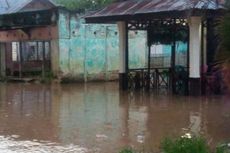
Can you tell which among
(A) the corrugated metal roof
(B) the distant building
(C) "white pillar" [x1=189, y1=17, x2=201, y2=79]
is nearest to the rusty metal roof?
(C) "white pillar" [x1=189, y1=17, x2=201, y2=79]

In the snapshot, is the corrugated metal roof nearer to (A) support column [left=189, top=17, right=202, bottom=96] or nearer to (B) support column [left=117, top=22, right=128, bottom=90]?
(B) support column [left=117, top=22, right=128, bottom=90]

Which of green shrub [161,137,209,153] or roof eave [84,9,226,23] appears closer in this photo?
green shrub [161,137,209,153]

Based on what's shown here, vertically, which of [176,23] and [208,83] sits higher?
[176,23]

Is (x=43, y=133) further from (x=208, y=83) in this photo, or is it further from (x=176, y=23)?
(x=176, y=23)

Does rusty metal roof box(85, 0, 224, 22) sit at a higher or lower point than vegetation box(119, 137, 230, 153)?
higher

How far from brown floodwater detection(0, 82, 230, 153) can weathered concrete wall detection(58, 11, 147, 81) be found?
686cm

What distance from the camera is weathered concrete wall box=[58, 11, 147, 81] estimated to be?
2965 centimetres

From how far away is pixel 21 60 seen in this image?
3259 cm

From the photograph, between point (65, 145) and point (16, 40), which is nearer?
point (65, 145)

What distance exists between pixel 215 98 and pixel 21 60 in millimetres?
15902

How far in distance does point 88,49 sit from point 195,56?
1126 cm

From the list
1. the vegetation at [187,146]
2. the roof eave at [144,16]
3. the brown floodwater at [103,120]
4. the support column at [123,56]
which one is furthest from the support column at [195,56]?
the vegetation at [187,146]

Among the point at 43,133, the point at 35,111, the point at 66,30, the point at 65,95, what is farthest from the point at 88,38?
the point at 43,133

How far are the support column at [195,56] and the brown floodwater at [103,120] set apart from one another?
0.75 metres
